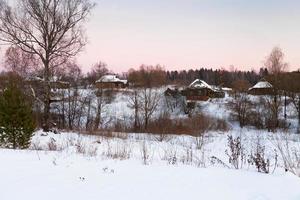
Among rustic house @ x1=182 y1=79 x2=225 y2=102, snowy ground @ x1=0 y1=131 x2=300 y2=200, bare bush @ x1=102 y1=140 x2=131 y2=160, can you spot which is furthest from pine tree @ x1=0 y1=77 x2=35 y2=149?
rustic house @ x1=182 y1=79 x2=225 y2=102

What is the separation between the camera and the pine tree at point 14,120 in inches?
480

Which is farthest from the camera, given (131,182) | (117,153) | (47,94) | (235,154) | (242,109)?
(242,109)

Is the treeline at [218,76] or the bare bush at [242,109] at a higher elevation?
the treeline at [218,76]

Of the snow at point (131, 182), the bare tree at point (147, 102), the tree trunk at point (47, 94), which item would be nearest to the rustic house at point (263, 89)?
the bare tree at point (147, 102)

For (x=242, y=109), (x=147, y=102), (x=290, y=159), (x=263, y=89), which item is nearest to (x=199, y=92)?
Result: (x=263, y=89)

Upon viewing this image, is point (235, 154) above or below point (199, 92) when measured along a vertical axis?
below

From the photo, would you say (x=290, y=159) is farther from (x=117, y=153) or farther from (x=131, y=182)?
(x=131, y=182)

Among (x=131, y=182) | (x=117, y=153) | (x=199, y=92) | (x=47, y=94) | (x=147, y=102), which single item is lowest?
(x=117, y=153)

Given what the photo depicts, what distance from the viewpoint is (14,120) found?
41.2 feet

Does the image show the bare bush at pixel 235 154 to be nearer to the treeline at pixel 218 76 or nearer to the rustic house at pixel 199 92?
the rustic house at pixel 199 92

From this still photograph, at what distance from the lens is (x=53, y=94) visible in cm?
2386

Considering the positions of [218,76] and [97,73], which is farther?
[218,76]

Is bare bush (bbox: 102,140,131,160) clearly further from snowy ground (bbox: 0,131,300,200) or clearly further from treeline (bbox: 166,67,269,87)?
treeline (bbox: 166,67,269,87)

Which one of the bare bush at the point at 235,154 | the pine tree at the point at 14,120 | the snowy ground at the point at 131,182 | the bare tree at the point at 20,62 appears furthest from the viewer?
the bare tree at the point at 20,62
